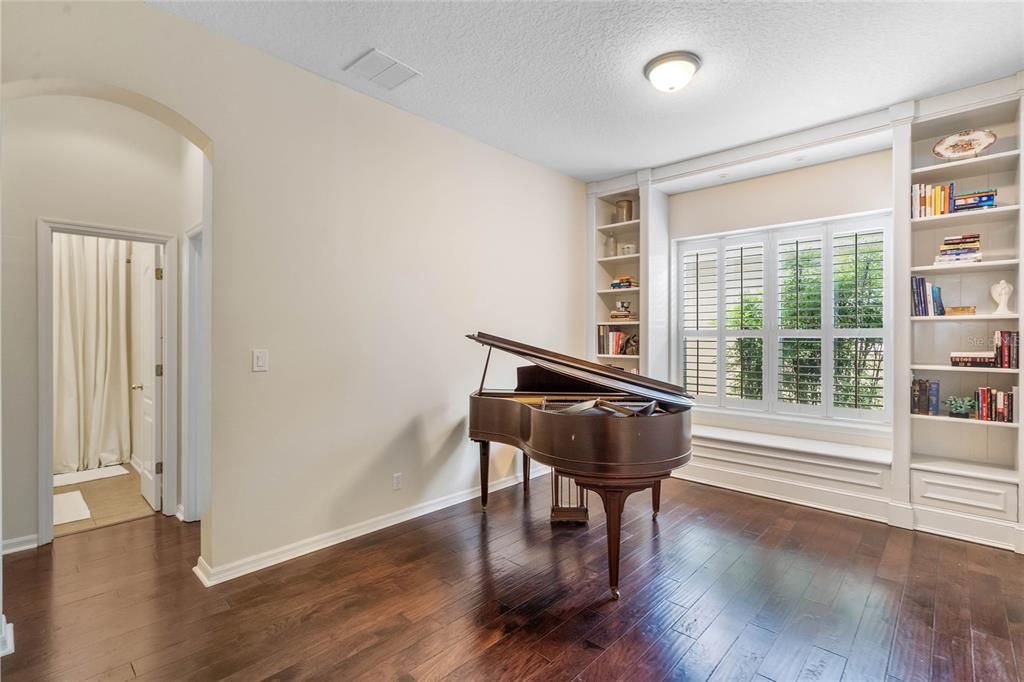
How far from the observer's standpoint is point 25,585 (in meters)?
2.44

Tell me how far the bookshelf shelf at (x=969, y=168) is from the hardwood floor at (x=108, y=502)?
600 centimetres

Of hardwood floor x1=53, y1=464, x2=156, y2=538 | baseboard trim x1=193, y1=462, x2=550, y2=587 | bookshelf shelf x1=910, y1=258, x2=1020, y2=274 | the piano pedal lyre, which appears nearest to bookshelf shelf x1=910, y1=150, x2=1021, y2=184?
bookshelf shelf x1=910, y1=258, x2=1020, y2=274

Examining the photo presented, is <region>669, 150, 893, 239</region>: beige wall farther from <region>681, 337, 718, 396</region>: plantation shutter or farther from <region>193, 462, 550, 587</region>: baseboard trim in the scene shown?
<region>193, 462, 550, 587</region>: baseboard trim

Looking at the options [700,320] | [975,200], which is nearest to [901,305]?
[975,200]

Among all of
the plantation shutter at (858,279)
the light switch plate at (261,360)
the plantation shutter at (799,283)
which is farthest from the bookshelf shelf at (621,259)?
the light switch plate at (261,360)

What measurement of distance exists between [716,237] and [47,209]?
17.0 feet

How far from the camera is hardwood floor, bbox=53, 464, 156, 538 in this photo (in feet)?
10.6

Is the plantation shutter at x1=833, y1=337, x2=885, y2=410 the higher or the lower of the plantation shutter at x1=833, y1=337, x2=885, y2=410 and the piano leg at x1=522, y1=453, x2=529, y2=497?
the higher

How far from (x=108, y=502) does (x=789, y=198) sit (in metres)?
6.14

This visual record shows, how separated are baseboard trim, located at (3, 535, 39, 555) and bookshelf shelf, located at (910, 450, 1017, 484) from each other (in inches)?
222

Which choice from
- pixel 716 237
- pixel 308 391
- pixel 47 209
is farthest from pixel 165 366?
pixel 716 237

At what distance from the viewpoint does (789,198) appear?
165 inches

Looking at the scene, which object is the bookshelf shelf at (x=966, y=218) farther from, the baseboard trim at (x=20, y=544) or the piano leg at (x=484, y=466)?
the baseboard trim at (x=20, y=544)

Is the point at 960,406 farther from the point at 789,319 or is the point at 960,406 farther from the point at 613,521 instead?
the point at 613,521
